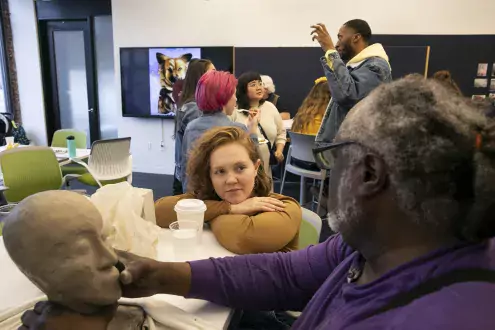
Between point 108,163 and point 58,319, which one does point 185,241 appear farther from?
point 108,163

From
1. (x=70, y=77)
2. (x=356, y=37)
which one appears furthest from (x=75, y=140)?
(x=356, y=37)

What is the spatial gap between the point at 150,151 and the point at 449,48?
4042 mm

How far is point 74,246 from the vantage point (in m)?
0.73

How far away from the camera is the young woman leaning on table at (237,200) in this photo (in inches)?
48.6

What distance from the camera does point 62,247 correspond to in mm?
721

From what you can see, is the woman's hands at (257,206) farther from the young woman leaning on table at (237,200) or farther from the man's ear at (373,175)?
the man's ear at (373,175)

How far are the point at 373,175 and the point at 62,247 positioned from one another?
57cm

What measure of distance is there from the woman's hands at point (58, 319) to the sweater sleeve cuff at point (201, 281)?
9.2 inches

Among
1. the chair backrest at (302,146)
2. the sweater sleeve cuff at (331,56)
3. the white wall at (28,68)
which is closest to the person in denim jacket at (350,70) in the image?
the sweater sleeve cuff at (331,56)

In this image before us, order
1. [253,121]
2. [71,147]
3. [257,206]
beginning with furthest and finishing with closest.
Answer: [71,147] < [253,121] < [257,206]

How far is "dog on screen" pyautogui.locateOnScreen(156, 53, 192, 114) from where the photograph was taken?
5.07 meters

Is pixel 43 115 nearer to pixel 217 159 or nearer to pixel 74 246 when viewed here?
pixel 217 159

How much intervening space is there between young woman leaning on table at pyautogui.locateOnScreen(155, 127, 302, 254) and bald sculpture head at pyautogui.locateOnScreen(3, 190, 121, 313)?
1.74ft

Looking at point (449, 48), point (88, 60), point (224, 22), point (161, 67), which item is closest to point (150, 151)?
point (161, 67)
